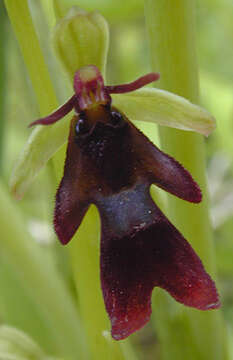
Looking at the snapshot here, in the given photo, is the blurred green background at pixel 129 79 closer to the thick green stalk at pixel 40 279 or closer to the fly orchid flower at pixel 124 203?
the thick green stalk at pixel 40 279

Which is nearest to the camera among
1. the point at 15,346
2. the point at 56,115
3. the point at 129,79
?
the point at 56,115

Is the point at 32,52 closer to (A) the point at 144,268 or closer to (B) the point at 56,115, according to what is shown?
(B) the point at 56,115

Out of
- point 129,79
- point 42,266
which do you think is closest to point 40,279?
point 42,266

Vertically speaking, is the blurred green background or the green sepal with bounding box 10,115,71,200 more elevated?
the green sepal with bounding box 10,115,71,200

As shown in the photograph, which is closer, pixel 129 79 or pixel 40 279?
pixel 40 279

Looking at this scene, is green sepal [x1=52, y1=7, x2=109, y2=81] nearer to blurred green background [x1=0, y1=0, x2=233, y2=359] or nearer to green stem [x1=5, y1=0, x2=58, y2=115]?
green stem [x1=5, y1=0, x2=58, y2=115]

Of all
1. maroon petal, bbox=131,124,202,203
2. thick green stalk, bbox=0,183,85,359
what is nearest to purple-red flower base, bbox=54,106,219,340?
maroon petal, bbox=131,124,202,203
